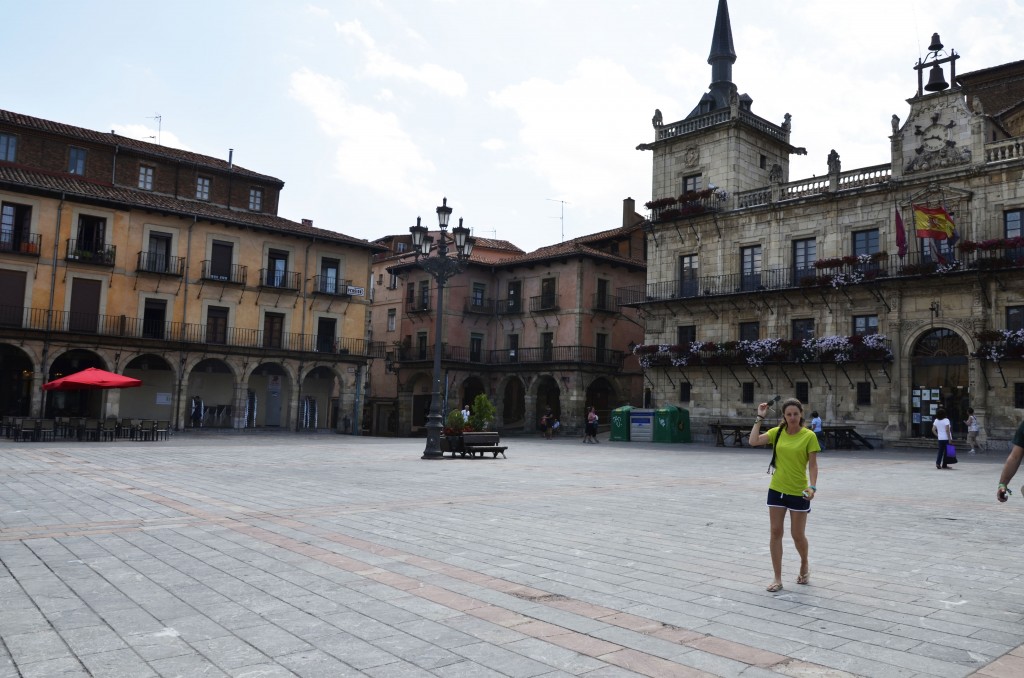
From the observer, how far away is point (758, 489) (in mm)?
14039

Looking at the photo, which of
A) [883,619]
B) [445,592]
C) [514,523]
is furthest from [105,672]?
[514,523]

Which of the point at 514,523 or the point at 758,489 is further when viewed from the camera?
the point at 758,489

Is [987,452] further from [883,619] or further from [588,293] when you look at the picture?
[883,619]

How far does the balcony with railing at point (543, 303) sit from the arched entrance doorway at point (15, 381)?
26270 millimetres

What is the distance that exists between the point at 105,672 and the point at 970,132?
3318 cm

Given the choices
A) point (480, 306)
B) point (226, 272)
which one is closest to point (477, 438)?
point (226, 272)

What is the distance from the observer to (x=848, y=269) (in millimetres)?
31469

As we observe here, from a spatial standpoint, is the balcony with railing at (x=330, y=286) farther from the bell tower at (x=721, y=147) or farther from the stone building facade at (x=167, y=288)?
the bell tower at (x=721, y=147)

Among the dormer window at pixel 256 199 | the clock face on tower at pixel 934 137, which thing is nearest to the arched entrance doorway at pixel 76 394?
the dormer window at pixel 256 199

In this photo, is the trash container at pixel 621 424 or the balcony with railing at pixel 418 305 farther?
the balcony with railing at pixel 418 305

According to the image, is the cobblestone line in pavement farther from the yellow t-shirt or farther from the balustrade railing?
the balustrade railing

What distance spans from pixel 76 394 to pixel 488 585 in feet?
114

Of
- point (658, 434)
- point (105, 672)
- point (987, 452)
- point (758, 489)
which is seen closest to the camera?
point (105, 672)

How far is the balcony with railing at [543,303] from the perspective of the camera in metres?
46.0
